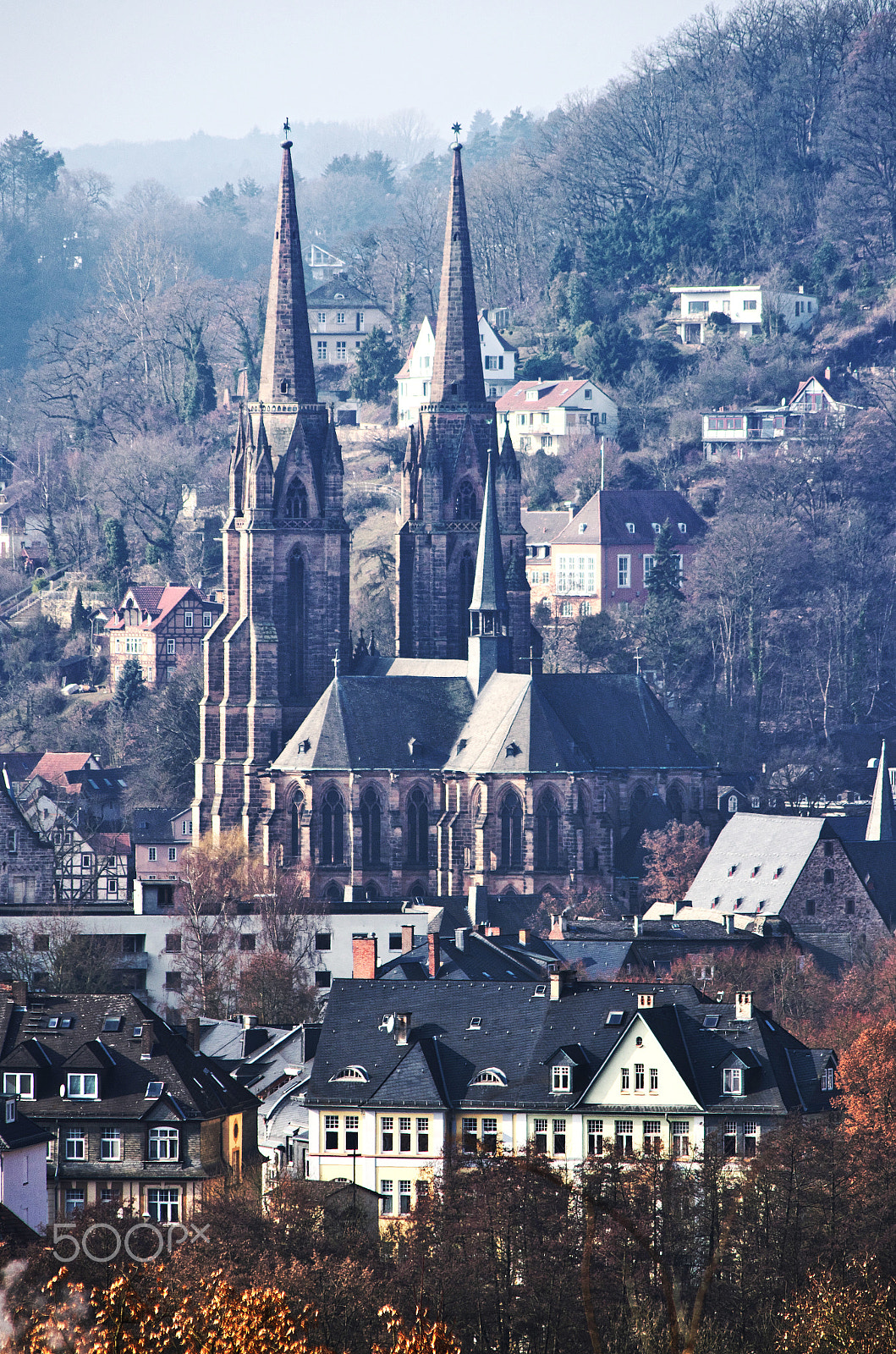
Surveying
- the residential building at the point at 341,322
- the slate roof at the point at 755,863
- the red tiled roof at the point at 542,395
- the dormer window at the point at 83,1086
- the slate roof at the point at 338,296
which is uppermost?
the slate roof at the point at 338,296

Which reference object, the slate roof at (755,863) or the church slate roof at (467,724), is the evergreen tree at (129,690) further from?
the slate roof at (755,863)

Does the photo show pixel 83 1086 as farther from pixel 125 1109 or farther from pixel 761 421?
pixel 761 421

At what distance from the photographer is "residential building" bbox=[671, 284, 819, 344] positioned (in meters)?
178

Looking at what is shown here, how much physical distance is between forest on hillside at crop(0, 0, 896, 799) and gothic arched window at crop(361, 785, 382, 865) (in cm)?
2386

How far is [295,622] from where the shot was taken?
121 m

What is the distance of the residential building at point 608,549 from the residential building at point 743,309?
24202 mm

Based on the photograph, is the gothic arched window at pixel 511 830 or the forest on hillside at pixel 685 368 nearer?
the gothic arched window at pixel 511 830

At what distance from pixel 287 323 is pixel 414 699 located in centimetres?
1510

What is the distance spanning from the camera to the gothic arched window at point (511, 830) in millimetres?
115625

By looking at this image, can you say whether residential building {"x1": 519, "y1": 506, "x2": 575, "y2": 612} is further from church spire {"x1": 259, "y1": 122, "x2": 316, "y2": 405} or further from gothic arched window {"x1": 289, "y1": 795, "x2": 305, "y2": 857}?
gothic arched window {"x1": 289, "y1": 795, "x2": 305, "y2": 857}

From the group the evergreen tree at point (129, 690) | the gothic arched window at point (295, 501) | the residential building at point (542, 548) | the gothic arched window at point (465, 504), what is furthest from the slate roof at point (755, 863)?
the residential building at point (542, 548)

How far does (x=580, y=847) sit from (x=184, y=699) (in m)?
27.4

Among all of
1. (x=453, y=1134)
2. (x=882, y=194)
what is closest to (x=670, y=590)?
(x=882, y=194)

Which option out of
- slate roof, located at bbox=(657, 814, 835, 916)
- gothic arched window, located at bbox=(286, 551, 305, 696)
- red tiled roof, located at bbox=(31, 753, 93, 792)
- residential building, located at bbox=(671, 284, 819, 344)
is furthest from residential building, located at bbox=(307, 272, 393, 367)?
slate roof, located at bbox=(657, 814, 835, 916)
